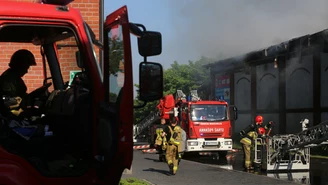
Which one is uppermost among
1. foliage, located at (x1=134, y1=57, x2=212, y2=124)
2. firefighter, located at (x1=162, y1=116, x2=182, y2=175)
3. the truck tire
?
foliage, located at (x1=134, y1=57, x2=212, y2=124)

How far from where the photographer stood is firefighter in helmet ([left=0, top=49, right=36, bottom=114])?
354 centimetres

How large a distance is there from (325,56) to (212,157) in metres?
5.99

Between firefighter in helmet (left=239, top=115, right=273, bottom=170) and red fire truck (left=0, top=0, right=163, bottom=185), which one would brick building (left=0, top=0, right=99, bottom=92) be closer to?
red fire truck (left=0, top=0, right=163, bottom=185)

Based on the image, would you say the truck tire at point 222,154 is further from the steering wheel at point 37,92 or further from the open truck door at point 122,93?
the open truck door at point 122,93

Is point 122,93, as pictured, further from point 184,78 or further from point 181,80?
point 184,78

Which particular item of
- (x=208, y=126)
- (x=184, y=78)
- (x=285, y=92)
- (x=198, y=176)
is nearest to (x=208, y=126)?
(x=208, y=126)

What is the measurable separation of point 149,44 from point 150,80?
0.90ft

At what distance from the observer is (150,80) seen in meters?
3.46

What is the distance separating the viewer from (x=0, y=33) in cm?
331

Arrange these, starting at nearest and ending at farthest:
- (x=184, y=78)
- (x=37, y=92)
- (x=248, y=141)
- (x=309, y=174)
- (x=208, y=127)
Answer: (x=37, y=92)
(x=309, y=174)
(x=248, y=141)
(x=208, y=127)
(x=184, y=78)

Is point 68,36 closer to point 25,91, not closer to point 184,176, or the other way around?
point 25,91

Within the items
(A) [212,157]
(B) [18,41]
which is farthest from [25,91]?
(A) [212,157]

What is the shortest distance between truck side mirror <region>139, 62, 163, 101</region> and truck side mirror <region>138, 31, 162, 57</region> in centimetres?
11

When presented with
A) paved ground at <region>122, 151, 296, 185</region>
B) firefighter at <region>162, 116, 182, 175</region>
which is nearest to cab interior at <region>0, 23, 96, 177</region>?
paved ground at <region>122, 151, 296, 185</region>
